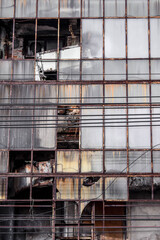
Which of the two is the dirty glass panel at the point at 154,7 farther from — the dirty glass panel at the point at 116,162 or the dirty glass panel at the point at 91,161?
the dirty glass panel at the point at 91,161

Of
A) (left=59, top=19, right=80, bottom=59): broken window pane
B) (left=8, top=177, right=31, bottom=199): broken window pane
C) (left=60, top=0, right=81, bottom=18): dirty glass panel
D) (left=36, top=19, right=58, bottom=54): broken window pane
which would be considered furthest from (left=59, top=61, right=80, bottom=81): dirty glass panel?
(left=8, top=177, right=31, bottom=199): broken window pane

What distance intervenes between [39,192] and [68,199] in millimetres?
2486

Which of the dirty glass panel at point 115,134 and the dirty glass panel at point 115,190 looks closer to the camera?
the dirty glass panel at point 115,190

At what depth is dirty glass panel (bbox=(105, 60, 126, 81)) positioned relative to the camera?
17375 mm

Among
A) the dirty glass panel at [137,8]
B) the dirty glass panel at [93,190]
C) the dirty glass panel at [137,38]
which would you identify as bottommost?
the dirty glass panel at [93,190]

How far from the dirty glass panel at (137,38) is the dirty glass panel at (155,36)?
35 cm

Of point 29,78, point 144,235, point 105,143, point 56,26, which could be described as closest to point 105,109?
point 105,143

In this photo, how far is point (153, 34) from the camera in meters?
17.6

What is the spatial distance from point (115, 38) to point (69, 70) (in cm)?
334

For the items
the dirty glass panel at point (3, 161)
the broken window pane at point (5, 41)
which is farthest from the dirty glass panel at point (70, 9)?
the dirty glass panel at point (3, 161)

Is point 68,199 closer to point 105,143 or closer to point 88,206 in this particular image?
point 88,206

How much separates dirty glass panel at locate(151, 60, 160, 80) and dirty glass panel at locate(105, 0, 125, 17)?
347 centimetres

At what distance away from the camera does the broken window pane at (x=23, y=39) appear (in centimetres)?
1878

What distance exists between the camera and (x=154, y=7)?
17875 millimetres
